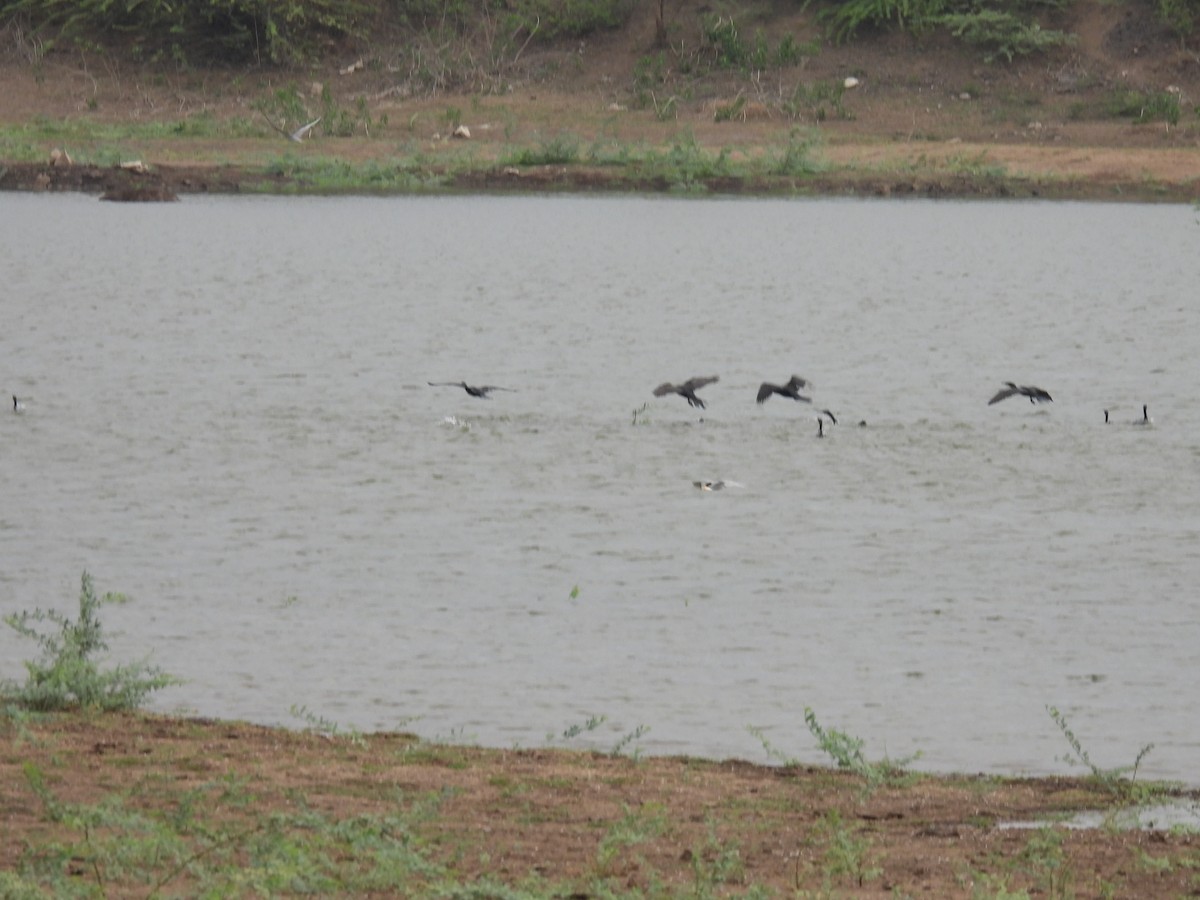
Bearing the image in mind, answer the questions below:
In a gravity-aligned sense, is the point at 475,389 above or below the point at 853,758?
below

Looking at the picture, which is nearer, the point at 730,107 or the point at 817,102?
the point at 730,107

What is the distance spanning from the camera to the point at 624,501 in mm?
12367

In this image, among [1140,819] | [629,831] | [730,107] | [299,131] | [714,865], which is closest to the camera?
[714,865]

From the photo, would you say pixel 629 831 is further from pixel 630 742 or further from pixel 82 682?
pixel 82 682

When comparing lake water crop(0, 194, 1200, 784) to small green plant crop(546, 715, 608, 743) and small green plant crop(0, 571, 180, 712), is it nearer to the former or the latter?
small green plant crop(546, 715, 608, 743)

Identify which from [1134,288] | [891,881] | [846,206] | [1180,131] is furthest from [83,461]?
[1180,131]

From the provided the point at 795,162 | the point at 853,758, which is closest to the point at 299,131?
the point at 795,162

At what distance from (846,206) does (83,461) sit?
24.5 metres

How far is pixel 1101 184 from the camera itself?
3675cm

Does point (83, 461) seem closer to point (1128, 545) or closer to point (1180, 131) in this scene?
point (1128, 545)

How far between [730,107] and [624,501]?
102 feet

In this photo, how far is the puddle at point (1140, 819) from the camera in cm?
612

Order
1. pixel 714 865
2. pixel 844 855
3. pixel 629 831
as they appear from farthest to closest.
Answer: pixel 629 831 → pixel 844 855 → pixel 714 865

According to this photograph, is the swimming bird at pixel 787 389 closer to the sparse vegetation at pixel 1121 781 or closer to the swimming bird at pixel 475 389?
the swimming bird at pixel 475 389
